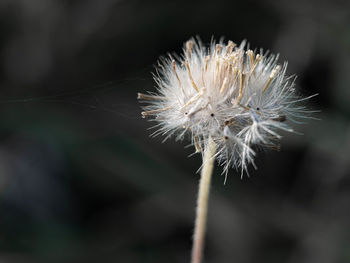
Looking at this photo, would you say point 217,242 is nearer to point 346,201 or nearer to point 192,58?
point 346,201

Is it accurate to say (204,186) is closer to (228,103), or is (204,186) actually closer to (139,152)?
(228,103)

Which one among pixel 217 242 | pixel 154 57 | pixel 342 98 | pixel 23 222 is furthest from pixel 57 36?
pixel 342 98

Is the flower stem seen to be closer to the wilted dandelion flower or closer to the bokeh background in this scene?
the wilted dandelion flower

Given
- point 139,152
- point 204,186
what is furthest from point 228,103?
point 139,152

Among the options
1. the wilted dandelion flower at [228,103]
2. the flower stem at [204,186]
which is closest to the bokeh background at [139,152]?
the wilted dandelion flower at [228,103]

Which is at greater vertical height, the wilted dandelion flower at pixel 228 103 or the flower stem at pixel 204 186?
the wilted dandelion flower at pixel 228 103

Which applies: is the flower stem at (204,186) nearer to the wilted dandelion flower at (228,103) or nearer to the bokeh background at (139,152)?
the wilted dandelion flower at (228,103)

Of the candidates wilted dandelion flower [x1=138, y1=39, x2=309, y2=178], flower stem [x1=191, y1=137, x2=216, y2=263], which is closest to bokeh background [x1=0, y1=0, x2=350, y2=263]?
wilted dandelion flower [x1=138, y1=39, x2=309, y2=178]
